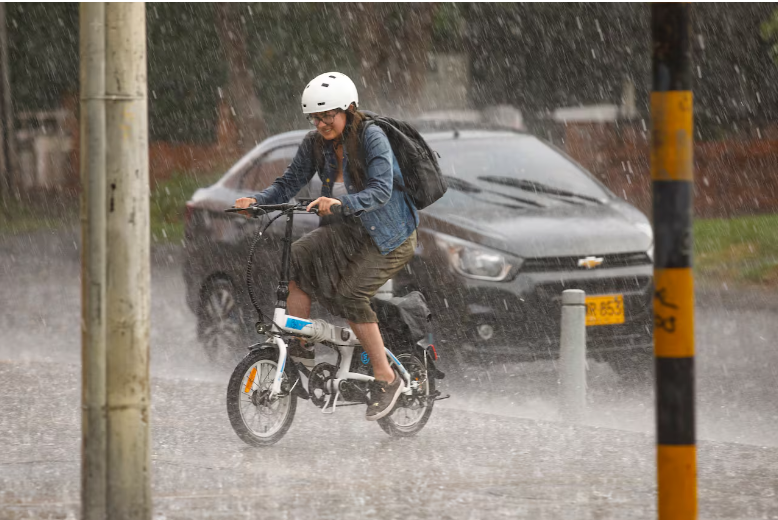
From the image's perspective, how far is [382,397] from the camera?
679 centimetres

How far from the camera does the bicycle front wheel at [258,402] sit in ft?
21.4

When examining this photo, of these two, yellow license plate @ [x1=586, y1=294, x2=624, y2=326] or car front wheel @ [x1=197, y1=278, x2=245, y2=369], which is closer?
yellow license plate @ [x1=586, y1=294, x2=624, y2=326]

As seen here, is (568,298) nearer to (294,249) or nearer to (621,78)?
(294,249)

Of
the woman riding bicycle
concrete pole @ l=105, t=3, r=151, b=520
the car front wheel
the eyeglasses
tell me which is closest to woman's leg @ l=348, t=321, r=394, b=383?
the woman riding bicycle

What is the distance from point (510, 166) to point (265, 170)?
75.0 inches

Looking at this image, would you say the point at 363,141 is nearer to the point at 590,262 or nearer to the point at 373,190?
the point at 373,190

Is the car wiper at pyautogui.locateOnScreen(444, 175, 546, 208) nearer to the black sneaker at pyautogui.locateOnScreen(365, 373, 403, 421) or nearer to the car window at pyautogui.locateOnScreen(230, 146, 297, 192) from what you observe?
the car window at pyautogui.locateOnScreen(230, 146, 297, 192)

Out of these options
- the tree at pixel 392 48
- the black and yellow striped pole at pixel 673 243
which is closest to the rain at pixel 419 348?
the black and yellow striped pole at pixel 673 243

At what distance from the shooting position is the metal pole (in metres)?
4.30

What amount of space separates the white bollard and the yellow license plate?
119cm

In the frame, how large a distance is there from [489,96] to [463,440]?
81.0 feet

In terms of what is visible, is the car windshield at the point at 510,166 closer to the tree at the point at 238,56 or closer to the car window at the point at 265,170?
the car window at the point at 265,170

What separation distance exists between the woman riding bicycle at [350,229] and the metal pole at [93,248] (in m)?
2.25

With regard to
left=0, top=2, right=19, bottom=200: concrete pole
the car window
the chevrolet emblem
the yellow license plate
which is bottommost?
the yellow license plate
